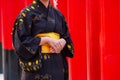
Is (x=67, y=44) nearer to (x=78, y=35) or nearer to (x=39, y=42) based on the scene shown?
(x=39, y=42)

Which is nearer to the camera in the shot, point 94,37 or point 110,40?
point 110,40

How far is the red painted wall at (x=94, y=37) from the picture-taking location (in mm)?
2568

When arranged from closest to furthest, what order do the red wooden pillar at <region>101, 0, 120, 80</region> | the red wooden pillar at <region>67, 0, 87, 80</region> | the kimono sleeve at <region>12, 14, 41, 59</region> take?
the kimono sleeve at <region>12, 14, 41, 59</region>
the red wooden pillar at <region>101, 0, 120, 80</region>
the red wooden pillar at <region>67, 0, 87, 80</region>

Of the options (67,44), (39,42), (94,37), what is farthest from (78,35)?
(39,42)

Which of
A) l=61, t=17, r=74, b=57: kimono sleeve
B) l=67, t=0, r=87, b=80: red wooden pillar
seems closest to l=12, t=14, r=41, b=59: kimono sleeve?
l=61, t=17, r=74, b=57: kimono sleeve

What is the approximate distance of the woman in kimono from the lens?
82.7 inches

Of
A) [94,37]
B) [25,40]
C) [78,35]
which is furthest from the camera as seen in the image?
[78,35]

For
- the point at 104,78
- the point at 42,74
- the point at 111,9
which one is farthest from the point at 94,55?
the point at 42,74

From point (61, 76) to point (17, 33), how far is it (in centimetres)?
39

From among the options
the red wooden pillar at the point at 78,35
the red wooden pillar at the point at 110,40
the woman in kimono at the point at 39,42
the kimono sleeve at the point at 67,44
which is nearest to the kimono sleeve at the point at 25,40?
the woman in kimono at the point at 39,42

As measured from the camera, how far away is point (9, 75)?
4.01m

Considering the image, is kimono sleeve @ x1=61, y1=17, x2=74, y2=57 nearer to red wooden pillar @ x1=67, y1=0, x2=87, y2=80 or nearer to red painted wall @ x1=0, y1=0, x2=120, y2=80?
red painted wall @ x1=0, y1=0, x2=120, y2=80

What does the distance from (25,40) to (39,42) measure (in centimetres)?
9

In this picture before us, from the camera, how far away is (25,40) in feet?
6.86
